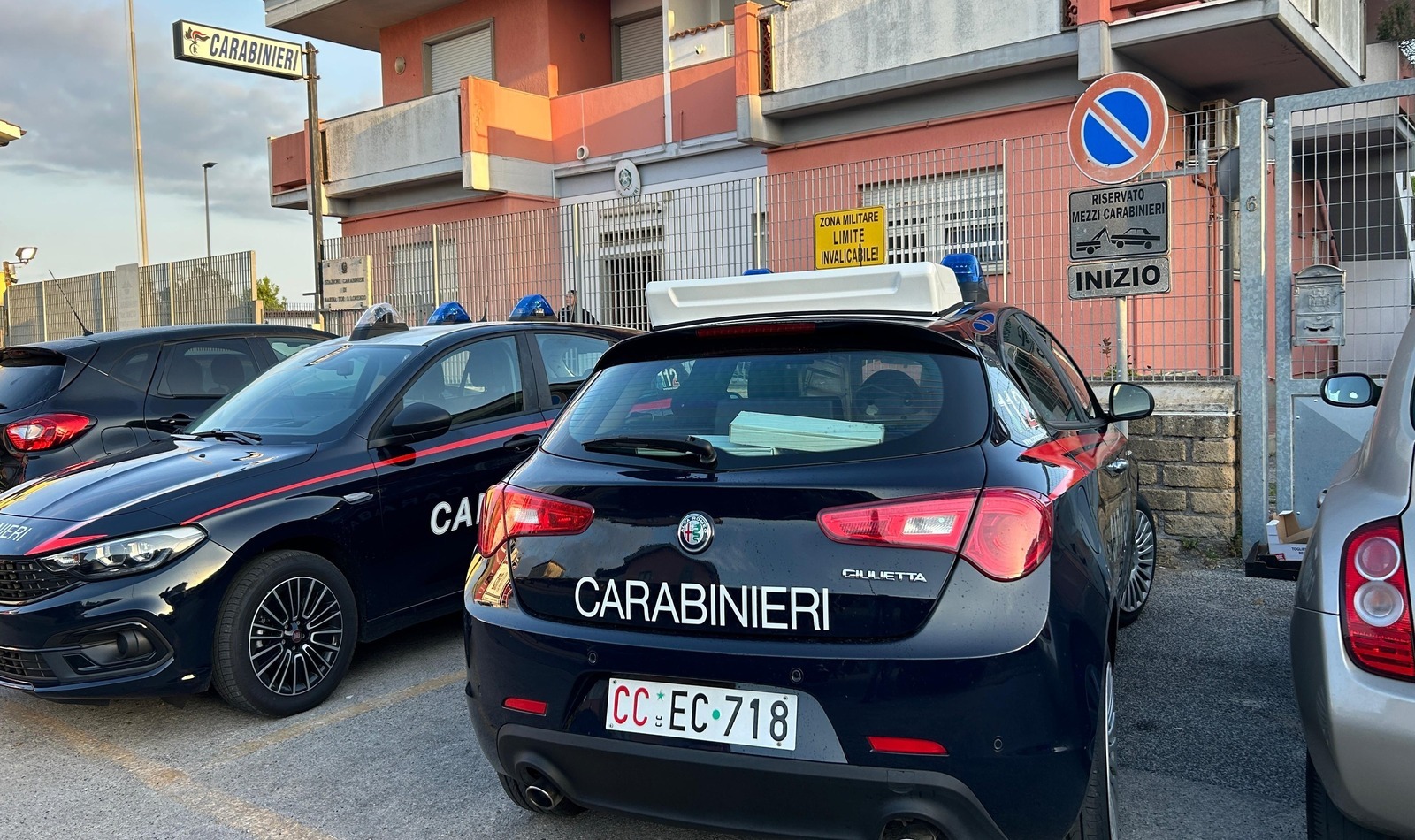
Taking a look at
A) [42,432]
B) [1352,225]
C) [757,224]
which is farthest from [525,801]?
[757,224]

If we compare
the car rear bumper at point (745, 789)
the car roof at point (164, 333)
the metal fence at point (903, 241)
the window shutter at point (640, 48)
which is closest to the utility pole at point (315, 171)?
the metal fence at point (903, 241)

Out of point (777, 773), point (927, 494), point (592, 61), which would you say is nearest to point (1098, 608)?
point (927, 494)

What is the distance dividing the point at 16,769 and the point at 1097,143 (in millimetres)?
6243

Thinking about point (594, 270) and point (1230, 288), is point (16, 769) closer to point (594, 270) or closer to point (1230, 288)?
point (1230, 288)

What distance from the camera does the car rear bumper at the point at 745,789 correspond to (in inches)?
90.5

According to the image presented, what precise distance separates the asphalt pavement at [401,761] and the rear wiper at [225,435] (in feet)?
3.79

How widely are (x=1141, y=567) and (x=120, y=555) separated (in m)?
4.61

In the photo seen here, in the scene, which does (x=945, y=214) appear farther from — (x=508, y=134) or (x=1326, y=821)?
(x=508, y=134)

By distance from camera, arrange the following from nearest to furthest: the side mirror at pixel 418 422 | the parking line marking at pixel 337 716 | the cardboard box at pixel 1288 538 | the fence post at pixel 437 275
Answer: the parking line marking at pixel 337 716, the side mirror at pixel 418 422, the cardboard box at pixel 1288 538, the fence post at pixel 437 275

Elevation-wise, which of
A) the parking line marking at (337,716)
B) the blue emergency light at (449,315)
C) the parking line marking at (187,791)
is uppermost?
the blue emergency light at (449,315)

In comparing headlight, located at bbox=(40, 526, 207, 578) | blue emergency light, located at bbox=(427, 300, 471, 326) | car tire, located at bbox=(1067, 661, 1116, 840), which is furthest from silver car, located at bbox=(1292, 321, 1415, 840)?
blue emergency light, located at bbox=(427, 300, 471, 326)

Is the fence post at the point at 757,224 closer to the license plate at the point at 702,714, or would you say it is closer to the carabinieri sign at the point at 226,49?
the carabinieri sign at the point at 226,49

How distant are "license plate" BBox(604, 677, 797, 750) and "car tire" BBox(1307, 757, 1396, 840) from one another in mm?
1216

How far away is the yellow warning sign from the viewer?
8680mm
